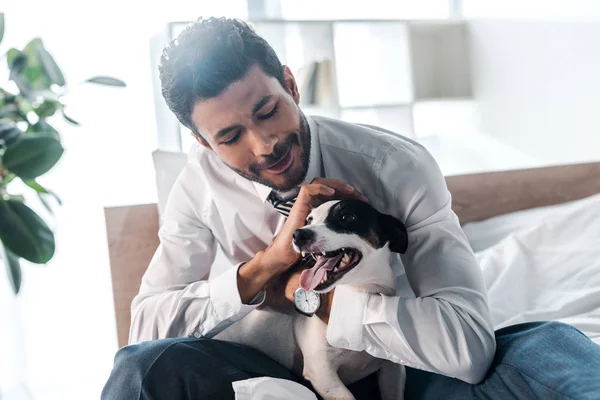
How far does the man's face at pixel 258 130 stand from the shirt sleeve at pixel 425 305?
0.15 m

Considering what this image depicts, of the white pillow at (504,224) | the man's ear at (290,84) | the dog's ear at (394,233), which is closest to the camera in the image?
the dog's ear at (394,233)

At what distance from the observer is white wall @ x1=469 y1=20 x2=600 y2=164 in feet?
8.41

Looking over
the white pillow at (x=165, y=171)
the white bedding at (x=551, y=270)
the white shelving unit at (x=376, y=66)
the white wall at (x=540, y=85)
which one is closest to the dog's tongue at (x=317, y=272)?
the white bedding at (x=551, y=270)

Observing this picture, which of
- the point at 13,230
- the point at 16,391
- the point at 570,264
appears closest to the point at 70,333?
the point at 16,391

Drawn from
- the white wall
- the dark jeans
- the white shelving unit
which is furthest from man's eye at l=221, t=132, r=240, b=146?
the white wall

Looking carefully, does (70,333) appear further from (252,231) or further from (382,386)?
(382,386)

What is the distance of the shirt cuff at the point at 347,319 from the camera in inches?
39.8

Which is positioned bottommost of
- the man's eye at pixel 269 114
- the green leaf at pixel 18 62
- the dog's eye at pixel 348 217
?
the dog's eye at pixel 348 217

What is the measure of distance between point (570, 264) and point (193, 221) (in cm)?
105

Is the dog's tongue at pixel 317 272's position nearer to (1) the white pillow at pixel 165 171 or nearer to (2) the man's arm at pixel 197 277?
(2) the man's arm at pixel 197 277

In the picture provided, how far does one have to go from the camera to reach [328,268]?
979mm

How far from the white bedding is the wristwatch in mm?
667

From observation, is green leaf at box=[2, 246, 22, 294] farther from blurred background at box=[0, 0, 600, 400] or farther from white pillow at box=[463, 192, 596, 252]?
white pillow at box=[463, 192, 596, 252]

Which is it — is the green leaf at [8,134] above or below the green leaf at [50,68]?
below
